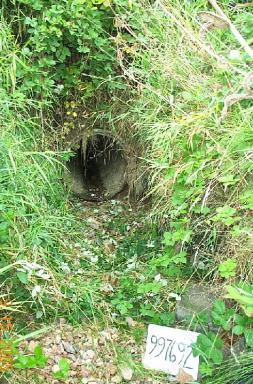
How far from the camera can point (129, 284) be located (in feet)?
10.1

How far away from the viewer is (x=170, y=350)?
2.50 m

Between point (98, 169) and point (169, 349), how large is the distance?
2853 mm

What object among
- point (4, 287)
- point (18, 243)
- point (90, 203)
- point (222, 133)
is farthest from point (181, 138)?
point (90, 203)

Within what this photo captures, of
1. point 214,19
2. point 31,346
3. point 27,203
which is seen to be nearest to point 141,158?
point 27,203

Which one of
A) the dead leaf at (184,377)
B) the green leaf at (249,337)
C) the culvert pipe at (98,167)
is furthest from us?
the culvert pipe at (98,167)

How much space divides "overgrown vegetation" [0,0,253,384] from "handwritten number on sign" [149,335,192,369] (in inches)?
4.0

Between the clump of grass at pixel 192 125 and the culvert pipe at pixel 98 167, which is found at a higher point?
the clump of grass at pixel 192 125

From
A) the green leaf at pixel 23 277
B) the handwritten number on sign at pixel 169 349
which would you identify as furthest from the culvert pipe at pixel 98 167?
the handwritten number on sign at pixel 169 349

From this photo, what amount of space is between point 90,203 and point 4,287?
6.17 feet

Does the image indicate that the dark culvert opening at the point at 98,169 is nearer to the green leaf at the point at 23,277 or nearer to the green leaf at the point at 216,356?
the green leaf at the point at 23,277

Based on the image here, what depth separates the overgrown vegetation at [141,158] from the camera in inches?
100

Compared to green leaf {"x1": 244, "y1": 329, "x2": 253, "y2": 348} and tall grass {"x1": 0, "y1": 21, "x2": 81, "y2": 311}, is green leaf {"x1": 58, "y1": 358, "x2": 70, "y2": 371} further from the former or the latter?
green leaf {"x1": 244, "y1": 329, "x2": 253, "y2": 348}

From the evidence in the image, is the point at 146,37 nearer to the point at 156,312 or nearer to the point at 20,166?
the point at 20,166

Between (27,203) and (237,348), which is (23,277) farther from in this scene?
(237,348)
